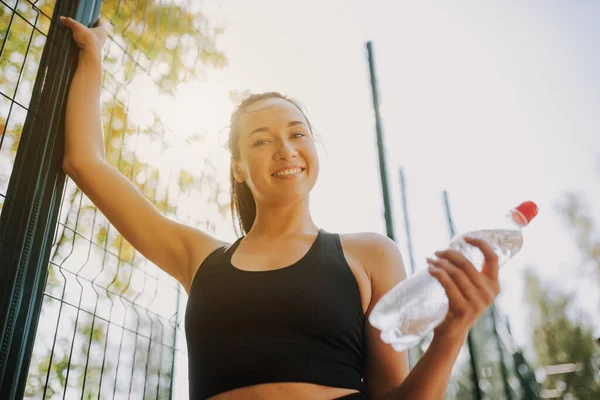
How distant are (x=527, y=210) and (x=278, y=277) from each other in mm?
656

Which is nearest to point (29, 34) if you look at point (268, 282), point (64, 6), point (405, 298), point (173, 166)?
point (64, 6)

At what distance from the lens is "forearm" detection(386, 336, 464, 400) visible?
1.02m

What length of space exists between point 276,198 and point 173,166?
0.96 meters

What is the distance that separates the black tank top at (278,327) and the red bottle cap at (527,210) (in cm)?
47

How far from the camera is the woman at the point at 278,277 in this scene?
106 cm

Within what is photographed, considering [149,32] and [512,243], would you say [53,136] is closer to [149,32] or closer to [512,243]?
[149,32]

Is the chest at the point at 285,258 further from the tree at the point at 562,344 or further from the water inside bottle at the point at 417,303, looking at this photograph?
the tree at the point at 562,344

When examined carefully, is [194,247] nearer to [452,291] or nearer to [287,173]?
[287,173]

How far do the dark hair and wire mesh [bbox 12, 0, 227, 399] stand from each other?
412 mm

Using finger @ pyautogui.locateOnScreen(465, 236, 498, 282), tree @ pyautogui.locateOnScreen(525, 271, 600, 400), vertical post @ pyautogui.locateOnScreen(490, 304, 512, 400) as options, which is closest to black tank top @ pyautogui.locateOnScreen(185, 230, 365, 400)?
finger @ pyautogui.locateOnScreen(465, 236, 498, 282)

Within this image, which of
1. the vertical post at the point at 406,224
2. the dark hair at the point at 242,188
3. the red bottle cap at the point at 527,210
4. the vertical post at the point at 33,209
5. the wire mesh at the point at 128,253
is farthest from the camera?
the vertical post at the point at 406,224

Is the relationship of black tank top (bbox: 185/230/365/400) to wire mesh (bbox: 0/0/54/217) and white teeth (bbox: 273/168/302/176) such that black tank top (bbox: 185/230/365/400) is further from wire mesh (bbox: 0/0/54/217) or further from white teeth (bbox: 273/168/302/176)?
wire mesh (bbox: 0/0/54/217)

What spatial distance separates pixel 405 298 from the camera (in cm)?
138

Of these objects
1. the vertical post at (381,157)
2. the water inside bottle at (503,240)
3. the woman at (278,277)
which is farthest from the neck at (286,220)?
the vertical post at (381,157)
